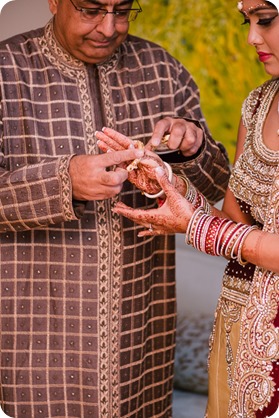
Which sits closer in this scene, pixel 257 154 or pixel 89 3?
pixel 257 154

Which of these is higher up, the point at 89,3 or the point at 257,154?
the point at 89,3

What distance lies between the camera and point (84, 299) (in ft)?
9.36

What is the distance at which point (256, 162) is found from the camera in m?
2.42

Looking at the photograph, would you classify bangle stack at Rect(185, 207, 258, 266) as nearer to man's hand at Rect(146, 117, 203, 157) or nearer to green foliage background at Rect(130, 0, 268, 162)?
man's hand at Rect(146, 117, 203, 157)

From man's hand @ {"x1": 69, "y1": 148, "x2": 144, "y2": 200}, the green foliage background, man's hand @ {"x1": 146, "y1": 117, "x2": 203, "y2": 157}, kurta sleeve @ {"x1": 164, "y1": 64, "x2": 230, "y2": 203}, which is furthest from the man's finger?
the green foliage background

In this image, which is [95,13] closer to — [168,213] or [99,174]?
[99,174]

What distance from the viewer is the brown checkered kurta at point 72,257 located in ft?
9.28

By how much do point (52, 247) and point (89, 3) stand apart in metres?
0.78

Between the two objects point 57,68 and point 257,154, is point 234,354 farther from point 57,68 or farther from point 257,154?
point 57,68

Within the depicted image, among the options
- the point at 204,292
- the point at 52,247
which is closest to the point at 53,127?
the point at 52,247

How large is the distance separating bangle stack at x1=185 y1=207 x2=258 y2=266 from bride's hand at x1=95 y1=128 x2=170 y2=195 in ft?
0.81

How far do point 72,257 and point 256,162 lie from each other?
0.73 m

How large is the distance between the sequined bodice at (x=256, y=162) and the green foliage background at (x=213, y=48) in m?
1.82

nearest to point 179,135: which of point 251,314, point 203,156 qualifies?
point 203,156
